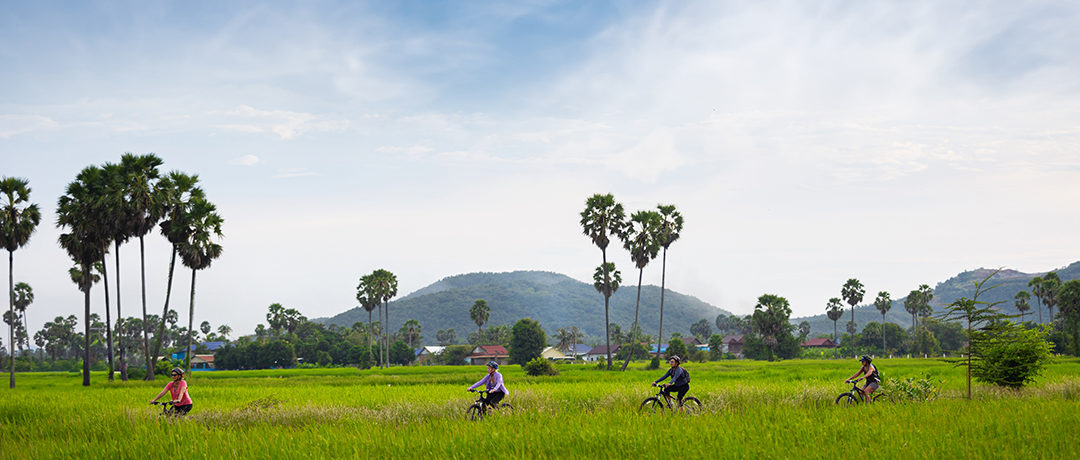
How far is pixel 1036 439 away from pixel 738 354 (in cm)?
15322

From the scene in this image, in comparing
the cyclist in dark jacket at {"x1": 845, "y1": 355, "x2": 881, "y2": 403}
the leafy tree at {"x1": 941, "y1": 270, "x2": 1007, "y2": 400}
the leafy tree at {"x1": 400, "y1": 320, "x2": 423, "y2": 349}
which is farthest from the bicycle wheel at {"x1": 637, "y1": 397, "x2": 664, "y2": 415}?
the leafy tree at {"x1": 400, "y1": 320, "x2": 423, "y2": 349}

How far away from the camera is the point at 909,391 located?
18.8m

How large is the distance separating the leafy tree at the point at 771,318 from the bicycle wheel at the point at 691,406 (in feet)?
273

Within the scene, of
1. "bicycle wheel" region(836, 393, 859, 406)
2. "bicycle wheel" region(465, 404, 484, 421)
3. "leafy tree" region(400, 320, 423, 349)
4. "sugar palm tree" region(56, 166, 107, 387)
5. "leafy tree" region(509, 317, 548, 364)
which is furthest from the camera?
"leafy tree" region(400, 320, 423, 349)

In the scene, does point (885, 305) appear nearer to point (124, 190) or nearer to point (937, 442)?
point (124, 190)

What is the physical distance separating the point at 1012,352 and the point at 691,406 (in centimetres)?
1175

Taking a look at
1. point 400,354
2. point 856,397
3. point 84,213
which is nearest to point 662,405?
point 856,397

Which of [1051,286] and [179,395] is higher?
[1051,286]

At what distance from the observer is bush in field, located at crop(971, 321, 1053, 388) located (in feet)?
69.8

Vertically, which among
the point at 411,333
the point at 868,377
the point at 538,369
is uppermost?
the point at 868,377

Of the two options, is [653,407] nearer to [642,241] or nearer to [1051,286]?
[642,241]

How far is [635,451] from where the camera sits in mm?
10945

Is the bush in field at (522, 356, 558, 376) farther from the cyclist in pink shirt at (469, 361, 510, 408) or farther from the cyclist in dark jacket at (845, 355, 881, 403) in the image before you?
the cyclist in pink shirt at (469, 361, 510, 408)

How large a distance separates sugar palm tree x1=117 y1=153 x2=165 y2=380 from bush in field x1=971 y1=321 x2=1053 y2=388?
4946 centimetres
